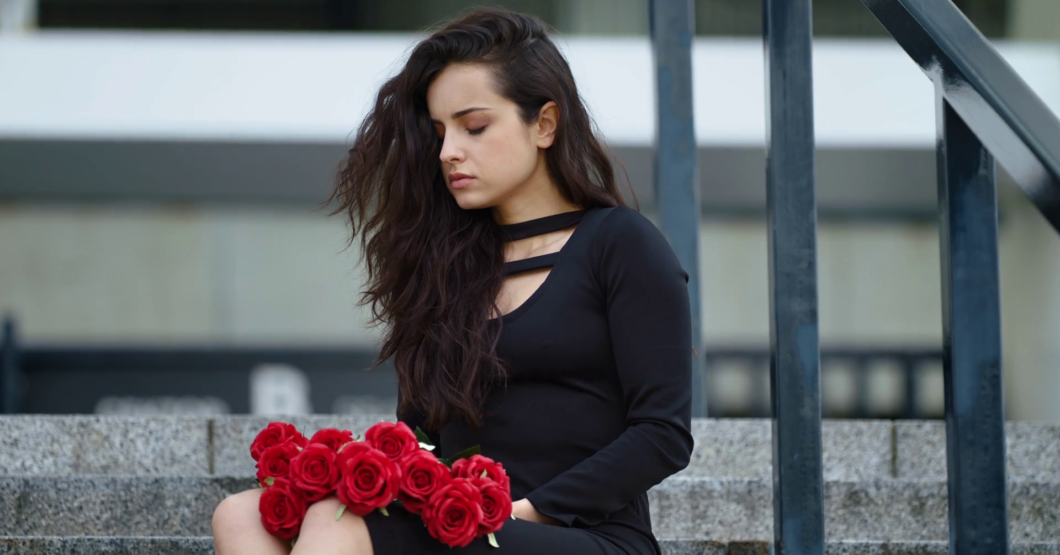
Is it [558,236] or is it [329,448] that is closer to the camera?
[329,448]

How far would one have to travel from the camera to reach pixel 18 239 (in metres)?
12.5

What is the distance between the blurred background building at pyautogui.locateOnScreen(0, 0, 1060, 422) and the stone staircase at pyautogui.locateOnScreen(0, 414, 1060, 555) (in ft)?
24.5

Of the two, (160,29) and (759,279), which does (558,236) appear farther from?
(160,29)

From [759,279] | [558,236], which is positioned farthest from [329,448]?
[759,279]

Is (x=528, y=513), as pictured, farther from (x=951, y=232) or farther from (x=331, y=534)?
(x=951, y=232)

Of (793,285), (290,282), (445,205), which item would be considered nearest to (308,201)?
(290,282)

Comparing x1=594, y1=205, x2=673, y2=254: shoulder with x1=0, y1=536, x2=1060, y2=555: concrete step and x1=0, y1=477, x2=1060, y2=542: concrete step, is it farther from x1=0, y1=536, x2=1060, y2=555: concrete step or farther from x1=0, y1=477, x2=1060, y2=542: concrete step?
x1=0, y1=477, x2=1060, y2=542: concrete step

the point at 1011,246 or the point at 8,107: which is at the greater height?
the point at 8,107

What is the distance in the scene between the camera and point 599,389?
91.0 inches

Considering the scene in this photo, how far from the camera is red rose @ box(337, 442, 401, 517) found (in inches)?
75.4

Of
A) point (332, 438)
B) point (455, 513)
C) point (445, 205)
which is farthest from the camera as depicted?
point (445, 205)

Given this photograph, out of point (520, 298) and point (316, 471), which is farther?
point (520, 298)

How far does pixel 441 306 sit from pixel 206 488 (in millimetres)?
1249

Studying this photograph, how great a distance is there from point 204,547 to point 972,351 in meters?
1.85
